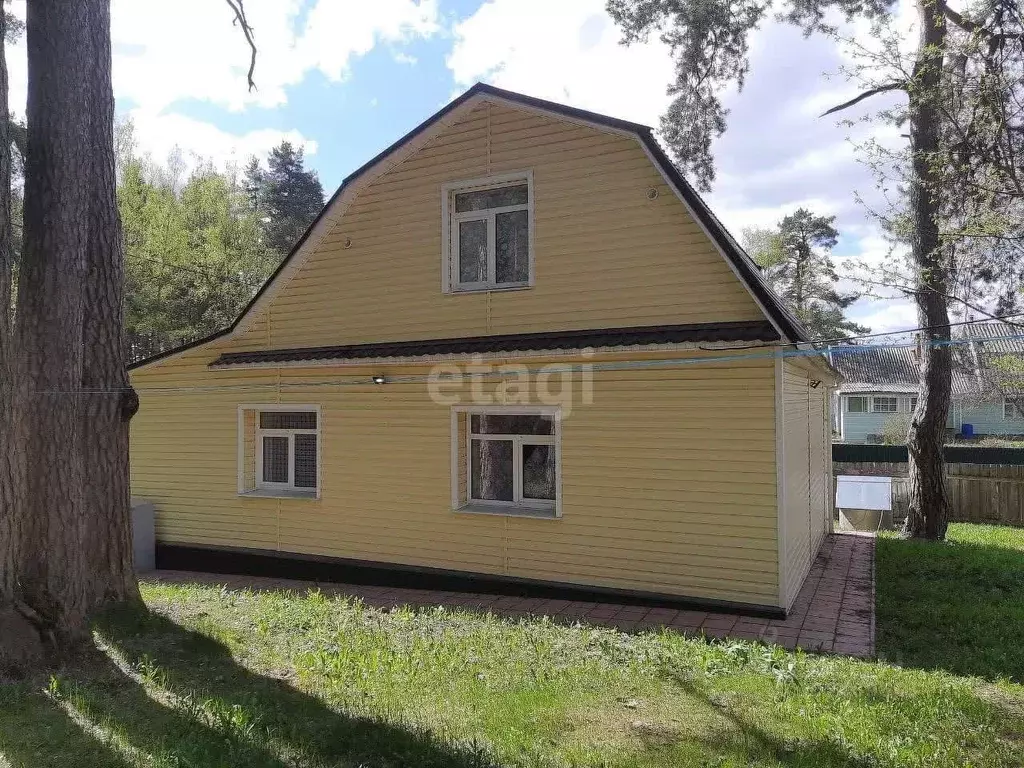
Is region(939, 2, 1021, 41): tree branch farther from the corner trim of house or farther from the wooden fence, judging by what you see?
the wooden fence

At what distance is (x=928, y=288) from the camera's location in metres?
11.3

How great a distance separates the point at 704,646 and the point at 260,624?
4.30 metres

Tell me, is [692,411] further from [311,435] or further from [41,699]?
[41,699]

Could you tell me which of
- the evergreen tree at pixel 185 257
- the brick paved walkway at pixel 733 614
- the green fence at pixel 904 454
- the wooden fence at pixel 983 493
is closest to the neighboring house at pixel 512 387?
the brick paved walkway at pixel 733 614

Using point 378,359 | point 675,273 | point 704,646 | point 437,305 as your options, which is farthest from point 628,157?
point 704,646

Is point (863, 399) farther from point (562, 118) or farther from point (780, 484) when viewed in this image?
point (562, 118)

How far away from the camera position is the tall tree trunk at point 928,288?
35.3ft

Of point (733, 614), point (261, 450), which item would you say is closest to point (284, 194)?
point (261, 450)

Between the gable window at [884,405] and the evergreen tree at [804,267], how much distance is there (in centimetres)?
395

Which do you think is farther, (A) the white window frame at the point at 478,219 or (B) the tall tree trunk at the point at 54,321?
(A) the white window frame at the point at 478,219

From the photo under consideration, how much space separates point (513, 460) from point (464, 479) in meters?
0.74

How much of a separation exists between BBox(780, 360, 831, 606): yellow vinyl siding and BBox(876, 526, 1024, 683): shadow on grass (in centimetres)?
93

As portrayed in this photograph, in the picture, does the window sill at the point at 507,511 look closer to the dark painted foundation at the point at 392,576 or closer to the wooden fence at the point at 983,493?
the dark painted foundation at the point at 392,576

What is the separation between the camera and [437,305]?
28.9ft
